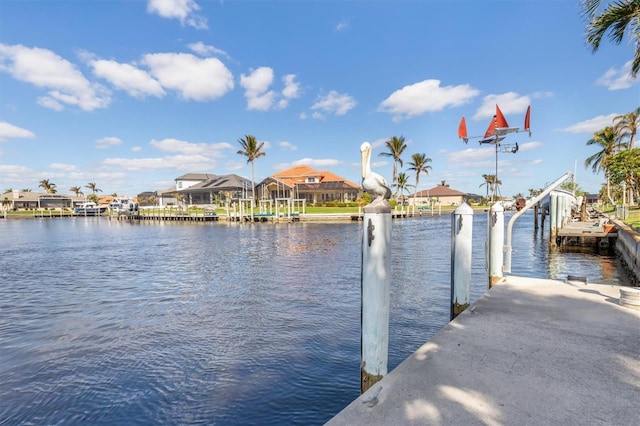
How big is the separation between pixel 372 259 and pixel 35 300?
44.8 feet

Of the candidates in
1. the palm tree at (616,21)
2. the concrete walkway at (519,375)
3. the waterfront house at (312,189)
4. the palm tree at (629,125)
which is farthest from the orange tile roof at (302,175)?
the concrete walkway at (519,375)

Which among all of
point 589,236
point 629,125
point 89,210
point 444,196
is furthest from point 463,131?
point 444,196

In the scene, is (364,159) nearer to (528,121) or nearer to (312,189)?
(528,121)

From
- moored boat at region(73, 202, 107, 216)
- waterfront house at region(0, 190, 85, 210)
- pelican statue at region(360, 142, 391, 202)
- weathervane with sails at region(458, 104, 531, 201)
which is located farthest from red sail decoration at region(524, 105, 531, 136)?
waterfront house at region(0, 190, 85, 210)

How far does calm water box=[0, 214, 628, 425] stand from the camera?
550 cm

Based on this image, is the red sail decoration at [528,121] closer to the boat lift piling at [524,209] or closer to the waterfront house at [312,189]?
the boat lift piling at [524,209]

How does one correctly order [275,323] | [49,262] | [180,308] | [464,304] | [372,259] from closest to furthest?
[372,259], [464,304], [275,323], [180,308], [49,262]

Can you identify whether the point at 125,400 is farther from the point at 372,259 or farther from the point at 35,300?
the point at 35,300

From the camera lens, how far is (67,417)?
525cm

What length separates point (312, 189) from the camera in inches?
2844

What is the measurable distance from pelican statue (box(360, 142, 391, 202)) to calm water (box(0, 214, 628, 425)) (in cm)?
344

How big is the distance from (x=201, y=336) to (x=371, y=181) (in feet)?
21.5

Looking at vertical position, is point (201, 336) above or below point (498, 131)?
below

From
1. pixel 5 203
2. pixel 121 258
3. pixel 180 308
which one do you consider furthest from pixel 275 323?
pixel 5 203
